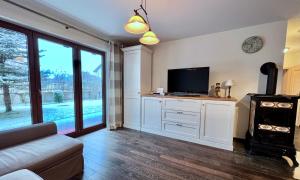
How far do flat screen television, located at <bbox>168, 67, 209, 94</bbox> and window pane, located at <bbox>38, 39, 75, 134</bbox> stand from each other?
2336 mm

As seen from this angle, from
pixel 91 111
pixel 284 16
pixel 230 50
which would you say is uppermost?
pixel 284 16

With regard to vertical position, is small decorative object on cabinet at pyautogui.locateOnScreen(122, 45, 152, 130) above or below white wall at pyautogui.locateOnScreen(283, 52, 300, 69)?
below

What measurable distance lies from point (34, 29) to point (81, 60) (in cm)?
99

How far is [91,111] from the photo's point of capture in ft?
11.6

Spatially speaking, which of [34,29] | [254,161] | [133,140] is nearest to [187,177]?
[254,161]

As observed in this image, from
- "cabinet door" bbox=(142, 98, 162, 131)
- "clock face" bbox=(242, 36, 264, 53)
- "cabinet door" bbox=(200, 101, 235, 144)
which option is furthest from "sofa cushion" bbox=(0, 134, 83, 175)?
"clock face" bbox=(242, 36, 264, 53)

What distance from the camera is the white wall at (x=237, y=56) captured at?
2621mm

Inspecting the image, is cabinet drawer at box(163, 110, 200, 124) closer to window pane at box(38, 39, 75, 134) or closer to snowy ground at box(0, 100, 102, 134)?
snowy ground at box(0, 100, 102, 134)

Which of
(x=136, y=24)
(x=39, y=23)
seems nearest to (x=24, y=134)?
(x=39, y=23)

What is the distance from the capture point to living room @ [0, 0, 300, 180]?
189 cm

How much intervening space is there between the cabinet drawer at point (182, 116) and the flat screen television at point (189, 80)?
0.56 m

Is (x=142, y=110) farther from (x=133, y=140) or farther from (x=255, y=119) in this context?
(x=255, y=119)

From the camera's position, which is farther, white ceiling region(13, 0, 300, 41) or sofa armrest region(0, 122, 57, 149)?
white ceiling region(13, 0, 300, 41)

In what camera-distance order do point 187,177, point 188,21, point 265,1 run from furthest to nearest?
point 188,21, point 265,1, point 187,177
